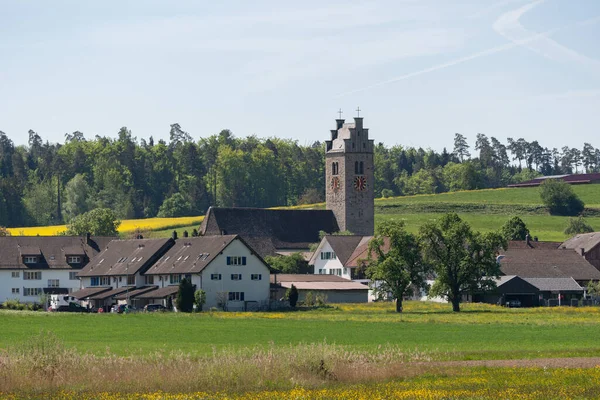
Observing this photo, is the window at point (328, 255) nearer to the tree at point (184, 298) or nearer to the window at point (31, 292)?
the window at point (31, 292)

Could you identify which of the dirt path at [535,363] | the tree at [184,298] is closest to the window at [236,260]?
the tree at [184,298]

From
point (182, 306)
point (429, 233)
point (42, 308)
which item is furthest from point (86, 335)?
point (42, 308)

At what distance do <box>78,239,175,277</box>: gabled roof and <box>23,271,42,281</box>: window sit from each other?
15.6 feet

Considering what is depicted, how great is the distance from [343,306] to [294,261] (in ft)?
93.2

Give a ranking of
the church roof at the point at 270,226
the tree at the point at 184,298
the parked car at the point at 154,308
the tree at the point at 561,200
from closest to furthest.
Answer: the tree at the point at 184,298
the parked car at the point at 154,308
the church roof at the point at 270,226
the tree at the point at 561,200

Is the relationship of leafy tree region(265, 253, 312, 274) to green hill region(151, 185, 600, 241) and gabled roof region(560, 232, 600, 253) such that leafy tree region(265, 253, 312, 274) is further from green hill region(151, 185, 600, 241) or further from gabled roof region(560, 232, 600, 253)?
green hill region(151, 185, 600, 241)

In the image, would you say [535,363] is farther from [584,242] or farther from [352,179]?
[352,179]

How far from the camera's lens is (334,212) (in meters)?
144

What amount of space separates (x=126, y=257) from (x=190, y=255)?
11.3 metres

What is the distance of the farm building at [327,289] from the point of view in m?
103

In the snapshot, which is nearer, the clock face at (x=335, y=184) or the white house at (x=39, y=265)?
the white house at (x=39, y=265)

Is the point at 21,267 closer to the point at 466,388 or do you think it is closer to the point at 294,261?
the point at 294,261

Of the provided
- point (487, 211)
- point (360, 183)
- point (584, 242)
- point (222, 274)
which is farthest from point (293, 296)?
point (487, 211)

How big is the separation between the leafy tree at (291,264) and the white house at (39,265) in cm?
1773
